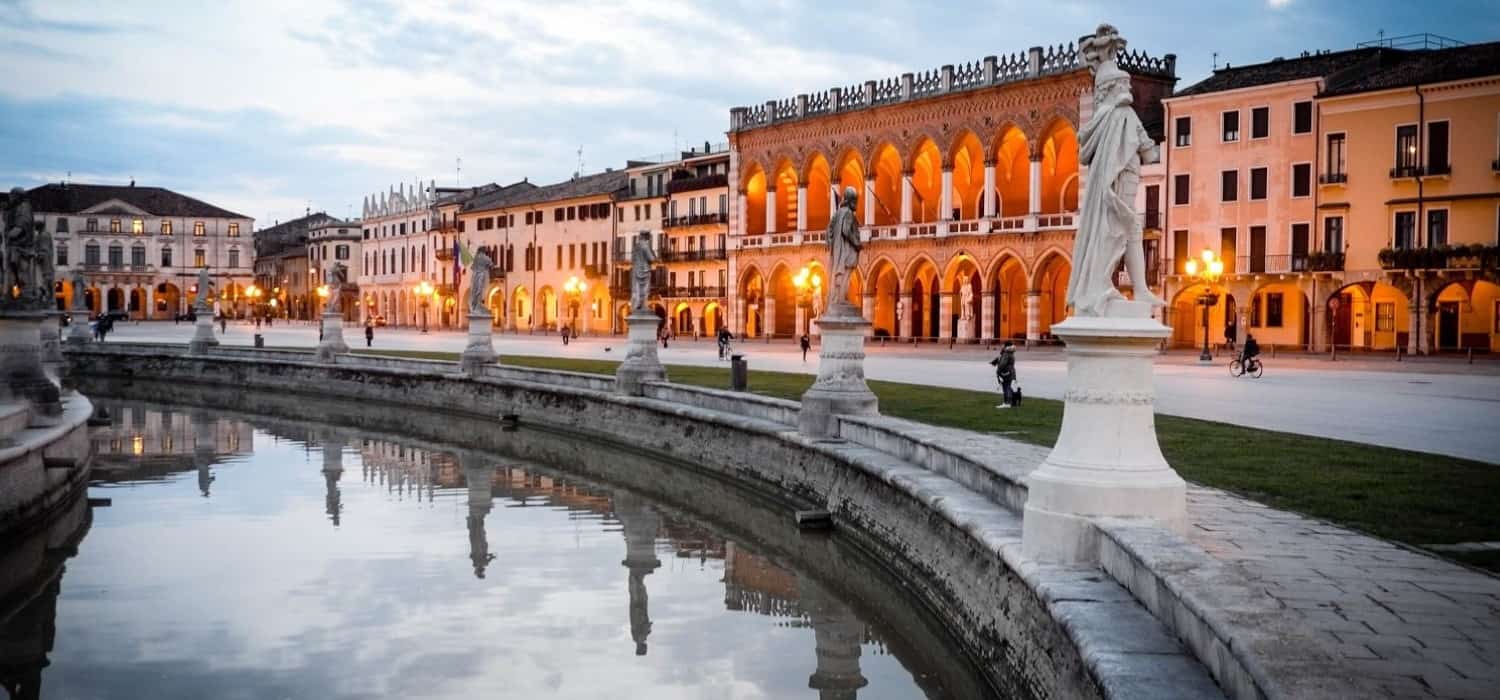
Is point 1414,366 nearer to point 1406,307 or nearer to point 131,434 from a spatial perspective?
point 1406,307

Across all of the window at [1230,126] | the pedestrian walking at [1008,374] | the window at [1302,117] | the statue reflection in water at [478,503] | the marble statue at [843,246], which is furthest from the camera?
the window at [1230,126]

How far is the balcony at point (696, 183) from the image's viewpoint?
67875 millimetres

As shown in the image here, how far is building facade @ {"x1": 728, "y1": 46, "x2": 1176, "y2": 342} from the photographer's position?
4931cm

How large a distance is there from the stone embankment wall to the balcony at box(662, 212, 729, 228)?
3712 centimetres

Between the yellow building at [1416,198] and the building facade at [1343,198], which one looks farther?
the building facade at [1343,198]

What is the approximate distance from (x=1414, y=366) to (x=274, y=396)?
1243 inches

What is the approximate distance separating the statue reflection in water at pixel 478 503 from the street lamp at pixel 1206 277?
22.7 m

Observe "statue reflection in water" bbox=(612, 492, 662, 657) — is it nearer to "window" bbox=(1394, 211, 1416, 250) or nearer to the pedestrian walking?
the pedestrian walking

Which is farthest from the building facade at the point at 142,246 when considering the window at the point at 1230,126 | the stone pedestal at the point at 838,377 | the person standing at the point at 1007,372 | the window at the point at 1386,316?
the stone pedestal at the point at 838,377

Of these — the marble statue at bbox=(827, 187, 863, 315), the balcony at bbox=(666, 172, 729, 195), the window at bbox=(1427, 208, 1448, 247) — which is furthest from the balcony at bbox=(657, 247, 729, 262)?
the marble statue at bbox=(827, 187, 863, 315)

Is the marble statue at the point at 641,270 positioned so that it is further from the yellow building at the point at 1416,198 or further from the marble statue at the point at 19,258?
the yellow building at the point at 1416,198

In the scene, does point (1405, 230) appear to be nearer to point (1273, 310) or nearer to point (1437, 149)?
point (1437, 149)

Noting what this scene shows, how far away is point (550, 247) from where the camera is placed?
8131 cm

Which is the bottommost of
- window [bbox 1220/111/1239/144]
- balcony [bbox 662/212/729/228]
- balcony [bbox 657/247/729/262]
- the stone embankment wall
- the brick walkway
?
the stone embankment wall
